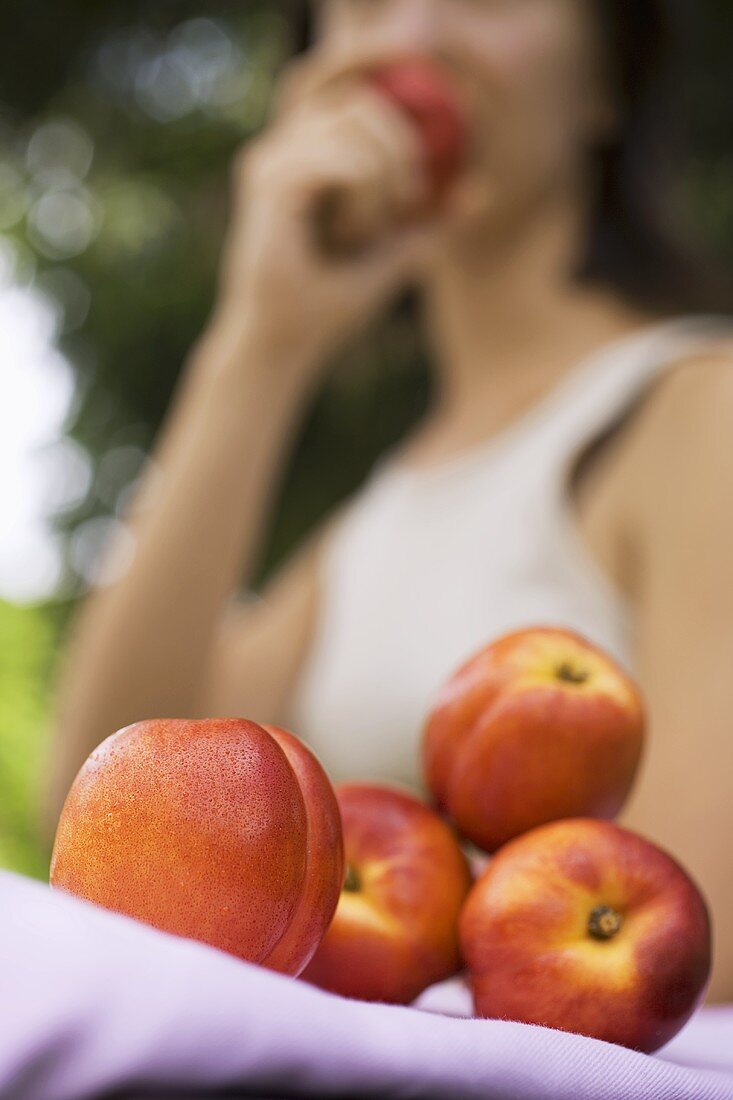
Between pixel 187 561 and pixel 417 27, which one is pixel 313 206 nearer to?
pixel 417 27

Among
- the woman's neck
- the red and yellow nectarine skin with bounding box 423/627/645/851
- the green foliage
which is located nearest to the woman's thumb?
the woman's neck

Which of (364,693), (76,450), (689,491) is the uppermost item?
(689,491)

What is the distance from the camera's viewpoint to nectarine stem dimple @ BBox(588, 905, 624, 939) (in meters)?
0.41

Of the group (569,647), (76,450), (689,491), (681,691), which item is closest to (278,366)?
(689,491)

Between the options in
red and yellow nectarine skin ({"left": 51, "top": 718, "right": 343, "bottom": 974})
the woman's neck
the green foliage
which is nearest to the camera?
red and yellow nectarine skin ({"left": 51, "top": 718, "right": 343, "bottom": 974})

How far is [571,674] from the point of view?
0.48 metres

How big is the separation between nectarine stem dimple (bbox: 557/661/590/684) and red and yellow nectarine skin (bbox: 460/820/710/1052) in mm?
62

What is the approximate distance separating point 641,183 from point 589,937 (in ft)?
4.60

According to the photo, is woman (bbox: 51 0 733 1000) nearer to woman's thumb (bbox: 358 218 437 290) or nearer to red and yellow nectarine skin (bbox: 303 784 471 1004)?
woman's thumb (bbox: 358 218 437 290)

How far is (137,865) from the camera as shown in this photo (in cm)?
37

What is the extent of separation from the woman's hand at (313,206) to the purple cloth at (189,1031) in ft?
3.42

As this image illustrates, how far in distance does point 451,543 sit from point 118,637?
39 cm

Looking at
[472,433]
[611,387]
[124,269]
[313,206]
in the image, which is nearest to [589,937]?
[611,387]

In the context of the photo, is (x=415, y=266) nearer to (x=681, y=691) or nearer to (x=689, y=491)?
(x=689, y=491)
